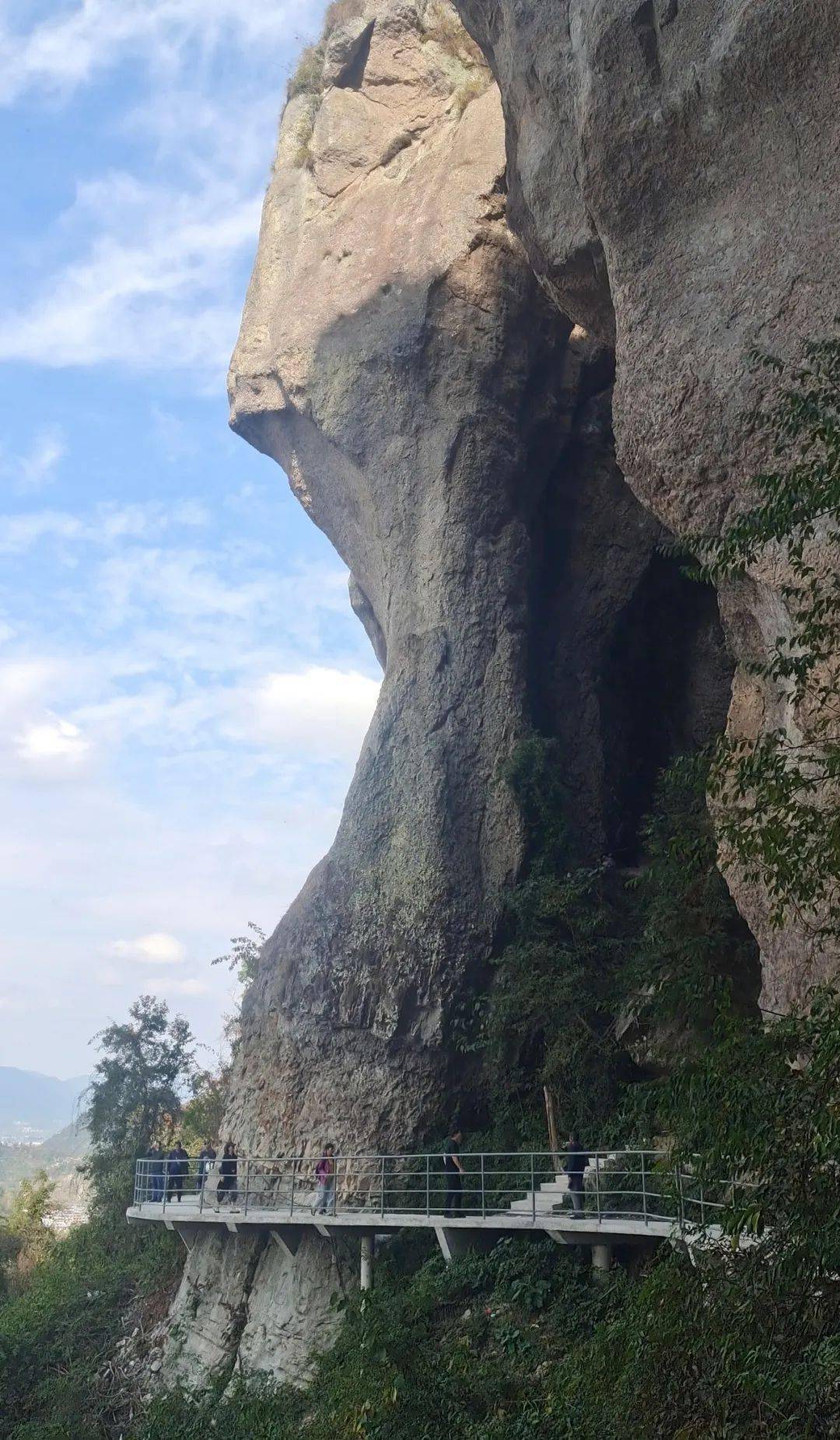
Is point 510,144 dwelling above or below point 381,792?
above

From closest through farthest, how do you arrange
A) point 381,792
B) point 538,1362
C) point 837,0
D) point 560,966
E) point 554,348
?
1. point 837,0
2. point 538,1362
3. point 560,966
4. point 381,792
5. point 554,348

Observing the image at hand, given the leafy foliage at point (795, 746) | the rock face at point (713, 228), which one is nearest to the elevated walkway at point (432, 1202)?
the rock face at point (713, 228)

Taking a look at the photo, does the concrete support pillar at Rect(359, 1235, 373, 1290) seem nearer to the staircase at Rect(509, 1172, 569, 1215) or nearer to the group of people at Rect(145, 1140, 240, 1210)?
the staircase at Rect(509, 1172, 569, 1215)

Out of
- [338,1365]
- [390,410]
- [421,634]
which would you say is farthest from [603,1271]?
[390,410]

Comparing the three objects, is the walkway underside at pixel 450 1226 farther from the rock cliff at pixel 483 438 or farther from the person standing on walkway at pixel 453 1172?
the rock cliff at pixel 483 438

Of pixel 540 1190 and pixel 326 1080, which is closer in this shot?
pixel 540 1190

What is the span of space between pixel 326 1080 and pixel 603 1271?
6501 mm

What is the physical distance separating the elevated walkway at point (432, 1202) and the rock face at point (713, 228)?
3112 mm

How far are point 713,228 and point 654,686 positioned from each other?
1073cm

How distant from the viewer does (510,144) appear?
1905cm

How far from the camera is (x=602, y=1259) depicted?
523 inches

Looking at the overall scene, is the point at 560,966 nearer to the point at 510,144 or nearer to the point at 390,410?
the point at 390,410

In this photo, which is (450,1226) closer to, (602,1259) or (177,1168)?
(602,1259)

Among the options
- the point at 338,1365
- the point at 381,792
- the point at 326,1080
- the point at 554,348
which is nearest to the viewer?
the point at 338,1365
